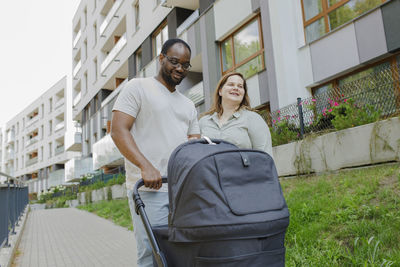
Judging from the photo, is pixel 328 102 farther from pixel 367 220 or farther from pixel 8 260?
pixel 8 260

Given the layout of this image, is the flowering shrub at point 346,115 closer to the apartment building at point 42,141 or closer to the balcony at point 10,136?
the apartment building at point 42,141

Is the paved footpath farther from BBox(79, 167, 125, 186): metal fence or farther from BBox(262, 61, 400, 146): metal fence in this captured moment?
BBox(79, 167, 125, 186): metal fence

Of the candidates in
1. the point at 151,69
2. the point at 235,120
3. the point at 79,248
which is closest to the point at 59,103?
the point at 151,69

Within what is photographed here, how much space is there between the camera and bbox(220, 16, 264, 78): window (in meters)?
12.0

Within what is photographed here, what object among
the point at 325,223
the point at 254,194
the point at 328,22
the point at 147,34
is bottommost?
the point at 325,223

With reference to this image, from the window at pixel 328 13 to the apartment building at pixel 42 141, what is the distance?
33.0 meters

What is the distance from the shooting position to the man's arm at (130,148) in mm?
2059

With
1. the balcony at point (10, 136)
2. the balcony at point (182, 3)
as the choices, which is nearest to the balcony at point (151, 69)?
the balcony at point (182, 3)

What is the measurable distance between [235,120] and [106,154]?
2218cm

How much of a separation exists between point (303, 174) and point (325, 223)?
3.42m

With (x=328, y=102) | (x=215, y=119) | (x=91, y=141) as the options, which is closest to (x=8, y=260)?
(x=215, y=119)

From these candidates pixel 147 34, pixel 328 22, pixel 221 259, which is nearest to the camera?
pixel 221 259

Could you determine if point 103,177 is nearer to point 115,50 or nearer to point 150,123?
point 115,50

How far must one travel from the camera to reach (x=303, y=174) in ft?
25.8
